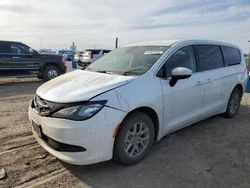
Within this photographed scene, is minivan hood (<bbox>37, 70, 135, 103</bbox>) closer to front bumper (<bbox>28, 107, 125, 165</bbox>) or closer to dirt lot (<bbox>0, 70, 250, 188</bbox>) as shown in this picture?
front bumper (<bbox>28, 107, 125, 165</bbox>)

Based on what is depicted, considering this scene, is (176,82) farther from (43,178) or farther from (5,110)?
(5,110)

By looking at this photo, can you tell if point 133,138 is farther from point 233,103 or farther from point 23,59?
point 23,59

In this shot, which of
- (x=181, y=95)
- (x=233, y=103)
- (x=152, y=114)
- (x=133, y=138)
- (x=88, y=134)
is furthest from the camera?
(x=233, y=103)

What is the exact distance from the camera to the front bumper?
2.77 m

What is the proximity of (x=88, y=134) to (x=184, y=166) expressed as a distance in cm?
145

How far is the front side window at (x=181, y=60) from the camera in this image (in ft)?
12.2

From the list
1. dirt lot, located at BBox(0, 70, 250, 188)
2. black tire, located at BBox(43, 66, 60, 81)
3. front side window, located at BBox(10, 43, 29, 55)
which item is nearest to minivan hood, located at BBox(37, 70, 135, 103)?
dirt lot, located at BBox(0, 70, 250, 188)

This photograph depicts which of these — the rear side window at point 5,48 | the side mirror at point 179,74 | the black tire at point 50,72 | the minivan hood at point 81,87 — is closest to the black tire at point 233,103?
the side mirror at point 179,74

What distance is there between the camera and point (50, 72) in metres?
11.6

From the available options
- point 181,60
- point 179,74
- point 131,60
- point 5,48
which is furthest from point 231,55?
point 5,48

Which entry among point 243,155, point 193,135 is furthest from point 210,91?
point 243,155

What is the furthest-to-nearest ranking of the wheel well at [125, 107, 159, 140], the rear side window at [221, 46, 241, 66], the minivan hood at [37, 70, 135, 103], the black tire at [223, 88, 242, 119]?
the black tire at [223, 88, 242, 119]
the rear side window at [221, 46, 241, 66]
the wheel well at [125, 107, 159, 140]
the minivan hood at [37, 70, 135, 103]

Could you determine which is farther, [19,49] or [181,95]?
[19,49]

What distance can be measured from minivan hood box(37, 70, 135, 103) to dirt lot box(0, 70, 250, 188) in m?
0.96
